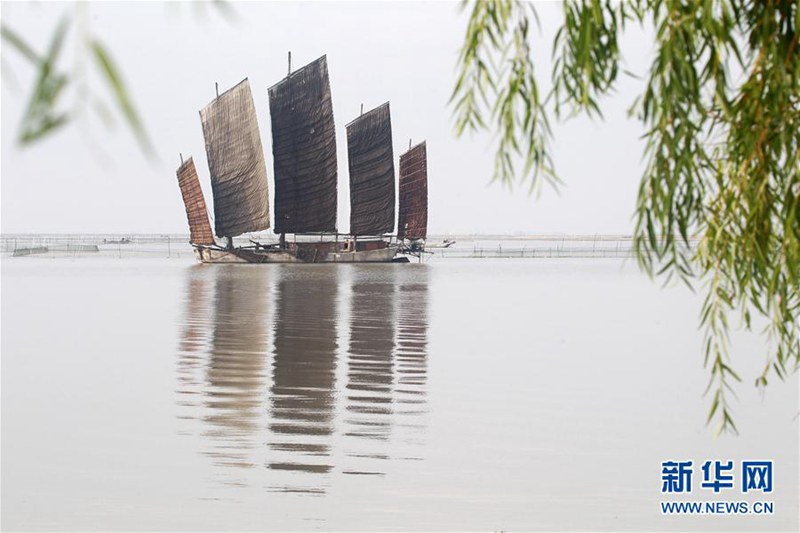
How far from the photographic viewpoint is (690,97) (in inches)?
156

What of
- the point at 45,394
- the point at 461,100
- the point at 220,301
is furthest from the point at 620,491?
the point at 220,301

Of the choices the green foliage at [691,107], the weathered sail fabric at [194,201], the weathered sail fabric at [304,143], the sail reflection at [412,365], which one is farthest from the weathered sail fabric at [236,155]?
the green foliage at [691,107]

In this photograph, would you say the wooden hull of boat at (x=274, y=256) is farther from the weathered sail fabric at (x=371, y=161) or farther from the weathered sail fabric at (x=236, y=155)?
the weathered sail fabric at (x=236, y=155)

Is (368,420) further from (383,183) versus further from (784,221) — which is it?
(383,183)

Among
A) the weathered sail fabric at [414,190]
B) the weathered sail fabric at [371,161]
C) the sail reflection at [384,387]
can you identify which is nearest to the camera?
the sail reflection at [384,387]

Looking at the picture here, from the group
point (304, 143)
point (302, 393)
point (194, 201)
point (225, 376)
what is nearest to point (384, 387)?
point (302, 393)

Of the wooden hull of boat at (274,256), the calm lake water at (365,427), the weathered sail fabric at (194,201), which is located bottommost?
the calm lake water at (365,427)

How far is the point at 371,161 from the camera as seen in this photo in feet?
211

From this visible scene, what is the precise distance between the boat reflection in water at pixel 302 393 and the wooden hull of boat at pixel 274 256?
1890 inches

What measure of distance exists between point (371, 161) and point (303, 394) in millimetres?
53106

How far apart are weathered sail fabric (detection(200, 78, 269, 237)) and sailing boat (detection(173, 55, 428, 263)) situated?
59mm

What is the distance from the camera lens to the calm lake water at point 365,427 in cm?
737

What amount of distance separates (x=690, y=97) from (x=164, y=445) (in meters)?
6.50

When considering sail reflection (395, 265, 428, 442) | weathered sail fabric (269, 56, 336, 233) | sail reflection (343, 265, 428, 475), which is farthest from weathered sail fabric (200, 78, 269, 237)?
sail reflection (343, 265, 428, 475)
